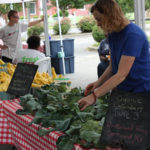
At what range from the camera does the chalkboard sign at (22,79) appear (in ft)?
8.40

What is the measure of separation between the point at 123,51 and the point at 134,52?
7 cm

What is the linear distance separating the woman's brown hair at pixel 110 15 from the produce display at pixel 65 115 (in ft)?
1.70

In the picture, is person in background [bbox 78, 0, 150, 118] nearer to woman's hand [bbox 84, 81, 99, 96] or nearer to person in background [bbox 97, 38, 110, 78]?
woman's hand [bbox 84, 81, 99, 96]

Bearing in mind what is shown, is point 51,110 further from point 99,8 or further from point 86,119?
point 99,8

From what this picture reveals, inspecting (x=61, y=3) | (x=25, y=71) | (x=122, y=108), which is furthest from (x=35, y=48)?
(x=61, y=3)

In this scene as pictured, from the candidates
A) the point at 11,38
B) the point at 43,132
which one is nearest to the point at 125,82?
the point at 43,132

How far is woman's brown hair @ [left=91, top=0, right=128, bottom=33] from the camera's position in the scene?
5.71 ft

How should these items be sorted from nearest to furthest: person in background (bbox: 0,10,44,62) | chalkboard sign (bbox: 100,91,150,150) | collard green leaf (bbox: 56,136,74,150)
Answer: chalkboard sign (bbox: 100,91,150,150) < collard green leaf (bbox: 56,136,74,150) < person in background (bbox: 0,10,44,62)

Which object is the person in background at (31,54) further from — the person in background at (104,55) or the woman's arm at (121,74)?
the woman's arm at (121,74)

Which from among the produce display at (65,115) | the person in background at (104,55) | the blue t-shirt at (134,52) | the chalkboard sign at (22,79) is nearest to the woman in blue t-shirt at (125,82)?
the blue t-shirt at (134,52)

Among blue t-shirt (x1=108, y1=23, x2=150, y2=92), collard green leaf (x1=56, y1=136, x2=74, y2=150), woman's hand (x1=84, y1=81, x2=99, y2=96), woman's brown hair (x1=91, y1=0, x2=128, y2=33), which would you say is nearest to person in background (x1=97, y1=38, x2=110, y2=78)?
woman's hand (x1=84, y1=81, x2=99, y2=96)

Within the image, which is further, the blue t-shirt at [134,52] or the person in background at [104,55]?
the person in background at [104,55]

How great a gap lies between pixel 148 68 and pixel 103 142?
1.96ft

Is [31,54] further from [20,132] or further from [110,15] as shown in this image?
[110,15]
